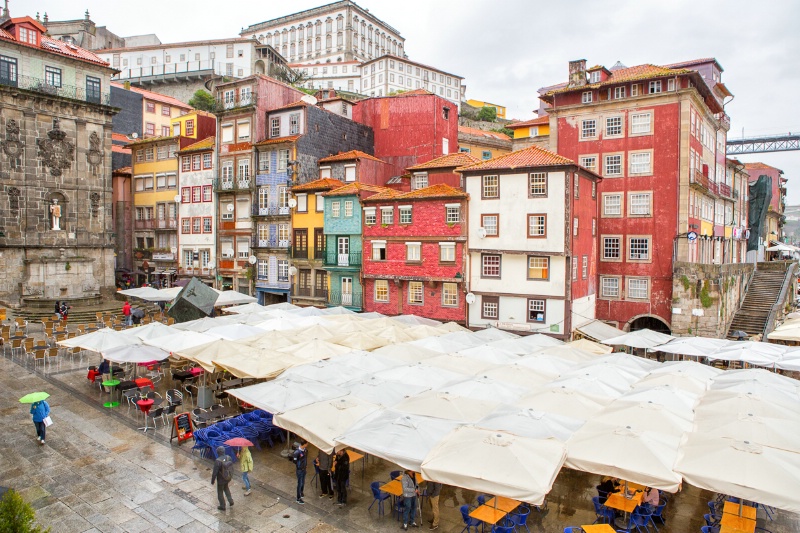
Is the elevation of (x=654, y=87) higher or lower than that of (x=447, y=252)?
higher

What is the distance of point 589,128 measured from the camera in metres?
38.3

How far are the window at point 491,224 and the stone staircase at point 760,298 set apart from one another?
19.9m

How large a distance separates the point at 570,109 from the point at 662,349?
67.0 feet

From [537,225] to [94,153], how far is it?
37.1 meters

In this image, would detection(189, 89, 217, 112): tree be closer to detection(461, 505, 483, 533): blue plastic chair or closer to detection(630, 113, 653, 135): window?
detection(630, 113, 653, 135): window

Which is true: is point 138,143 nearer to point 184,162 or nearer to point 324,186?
point 184,162

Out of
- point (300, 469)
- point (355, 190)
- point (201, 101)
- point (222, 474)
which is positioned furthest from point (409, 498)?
point (201, 101)

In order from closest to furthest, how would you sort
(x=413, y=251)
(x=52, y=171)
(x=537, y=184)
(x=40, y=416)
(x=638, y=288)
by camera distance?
(x=40, y=416), (x=537, y=184), (x=413, y=251), (x=638, y=288), (x=52, y=171)

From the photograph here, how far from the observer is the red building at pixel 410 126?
46.5 metres

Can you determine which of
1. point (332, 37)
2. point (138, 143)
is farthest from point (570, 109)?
point (332, 37)

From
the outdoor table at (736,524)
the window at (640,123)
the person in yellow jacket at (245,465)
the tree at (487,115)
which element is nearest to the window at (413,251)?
the window at (640,123)

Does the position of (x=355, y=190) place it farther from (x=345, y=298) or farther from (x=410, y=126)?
(x=410, y=126)

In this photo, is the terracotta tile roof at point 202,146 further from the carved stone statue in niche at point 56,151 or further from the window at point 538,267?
the window at point 538,267

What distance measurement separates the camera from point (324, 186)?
40.6 metres
